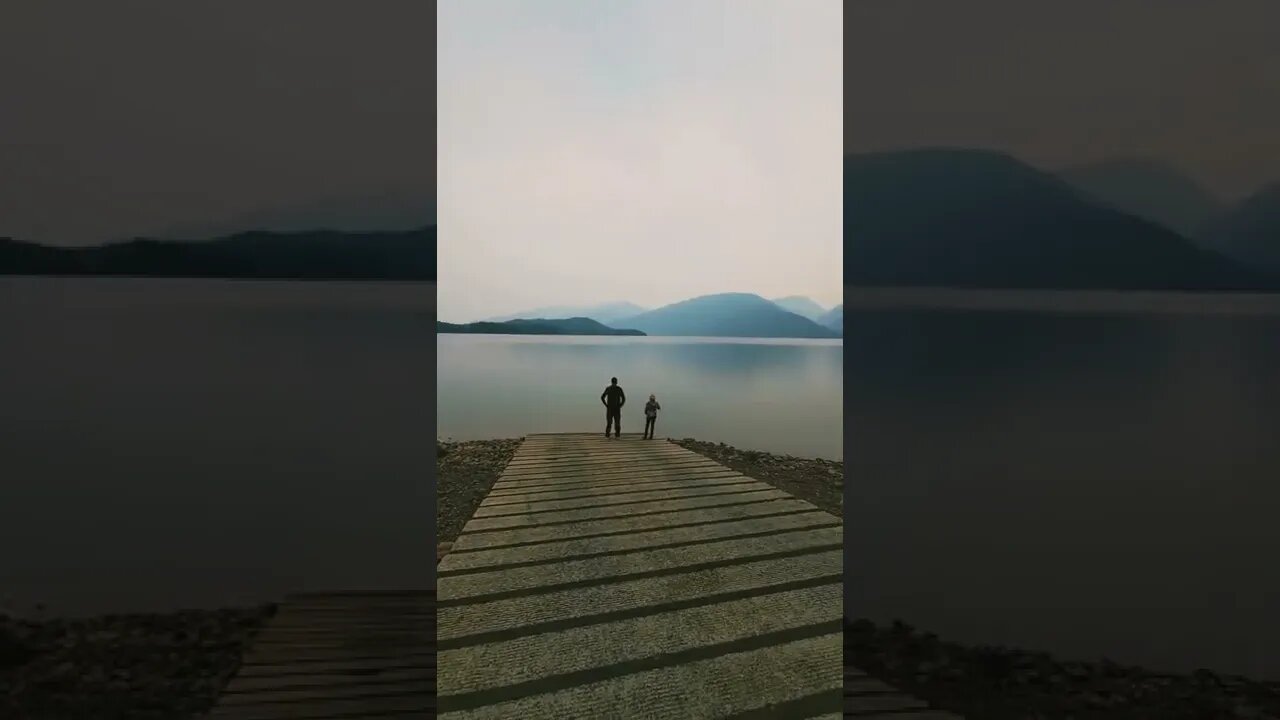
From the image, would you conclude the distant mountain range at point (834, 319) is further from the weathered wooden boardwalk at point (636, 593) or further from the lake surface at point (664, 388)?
the weathered wooden boardwalk at point (636, 593)

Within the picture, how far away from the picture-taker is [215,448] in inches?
72.8

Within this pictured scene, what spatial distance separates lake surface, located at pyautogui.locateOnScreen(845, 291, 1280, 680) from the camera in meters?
2.24

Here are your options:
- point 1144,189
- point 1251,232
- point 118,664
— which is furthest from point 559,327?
point 1251,232

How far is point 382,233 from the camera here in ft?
6.14

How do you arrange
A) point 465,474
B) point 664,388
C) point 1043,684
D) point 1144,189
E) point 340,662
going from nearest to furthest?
1. point 340,662
2. point 1043,684
3. point 1144,189
4. point 465,474
5. point 664,388

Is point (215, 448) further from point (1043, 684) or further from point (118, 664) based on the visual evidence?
point (1043, 684)

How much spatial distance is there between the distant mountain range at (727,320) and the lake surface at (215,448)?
1.19m

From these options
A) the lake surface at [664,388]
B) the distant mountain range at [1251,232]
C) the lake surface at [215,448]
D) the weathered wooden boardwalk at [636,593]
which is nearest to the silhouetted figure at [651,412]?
the lake surface at [664,388]

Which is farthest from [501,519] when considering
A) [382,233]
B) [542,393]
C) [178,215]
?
[178,215]

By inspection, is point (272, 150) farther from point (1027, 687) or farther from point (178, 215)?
point (1027, 687)

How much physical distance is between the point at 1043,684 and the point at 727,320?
5.23ft

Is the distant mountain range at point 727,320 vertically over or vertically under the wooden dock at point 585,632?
over

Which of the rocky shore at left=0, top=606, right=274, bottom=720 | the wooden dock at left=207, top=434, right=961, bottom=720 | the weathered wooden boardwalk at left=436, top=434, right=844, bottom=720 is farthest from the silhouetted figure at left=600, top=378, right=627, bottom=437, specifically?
the rocky shore at left=0, top=606, right=274, bottom=720

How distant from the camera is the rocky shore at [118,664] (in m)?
1.73
